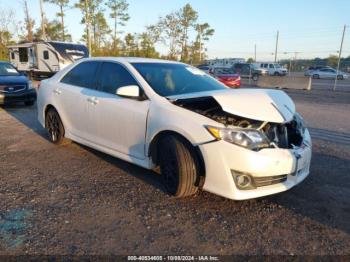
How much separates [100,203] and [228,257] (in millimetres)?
1582

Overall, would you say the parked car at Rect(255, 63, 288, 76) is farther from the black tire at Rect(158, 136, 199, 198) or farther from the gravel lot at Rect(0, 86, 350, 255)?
the black tire at Rect(158, 136, 199, 198)

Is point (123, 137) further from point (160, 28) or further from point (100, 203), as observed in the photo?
point (160, 28)

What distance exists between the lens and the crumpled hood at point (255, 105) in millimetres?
3482

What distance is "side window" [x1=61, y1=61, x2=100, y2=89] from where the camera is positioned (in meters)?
5.02

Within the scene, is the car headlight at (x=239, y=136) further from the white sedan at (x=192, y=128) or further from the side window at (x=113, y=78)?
the side window at (x=113, y=78)

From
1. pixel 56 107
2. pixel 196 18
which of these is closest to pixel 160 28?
pixel 196 18

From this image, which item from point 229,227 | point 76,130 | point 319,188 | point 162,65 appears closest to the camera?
point 229,227

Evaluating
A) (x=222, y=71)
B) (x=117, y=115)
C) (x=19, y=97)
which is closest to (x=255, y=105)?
(x=117, y=115)

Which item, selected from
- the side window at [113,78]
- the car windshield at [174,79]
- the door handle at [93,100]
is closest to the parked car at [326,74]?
the car windshield at [174,79]

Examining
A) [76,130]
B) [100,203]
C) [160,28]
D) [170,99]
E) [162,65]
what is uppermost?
[160,28]

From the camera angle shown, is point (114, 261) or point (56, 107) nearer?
point (114, 261)

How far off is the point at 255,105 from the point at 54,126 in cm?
377

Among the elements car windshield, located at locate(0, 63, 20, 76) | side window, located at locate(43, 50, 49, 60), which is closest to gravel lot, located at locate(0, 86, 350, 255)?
car windshield, located at locate(0, 63, 20, 76)

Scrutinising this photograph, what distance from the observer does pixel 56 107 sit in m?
5.66
